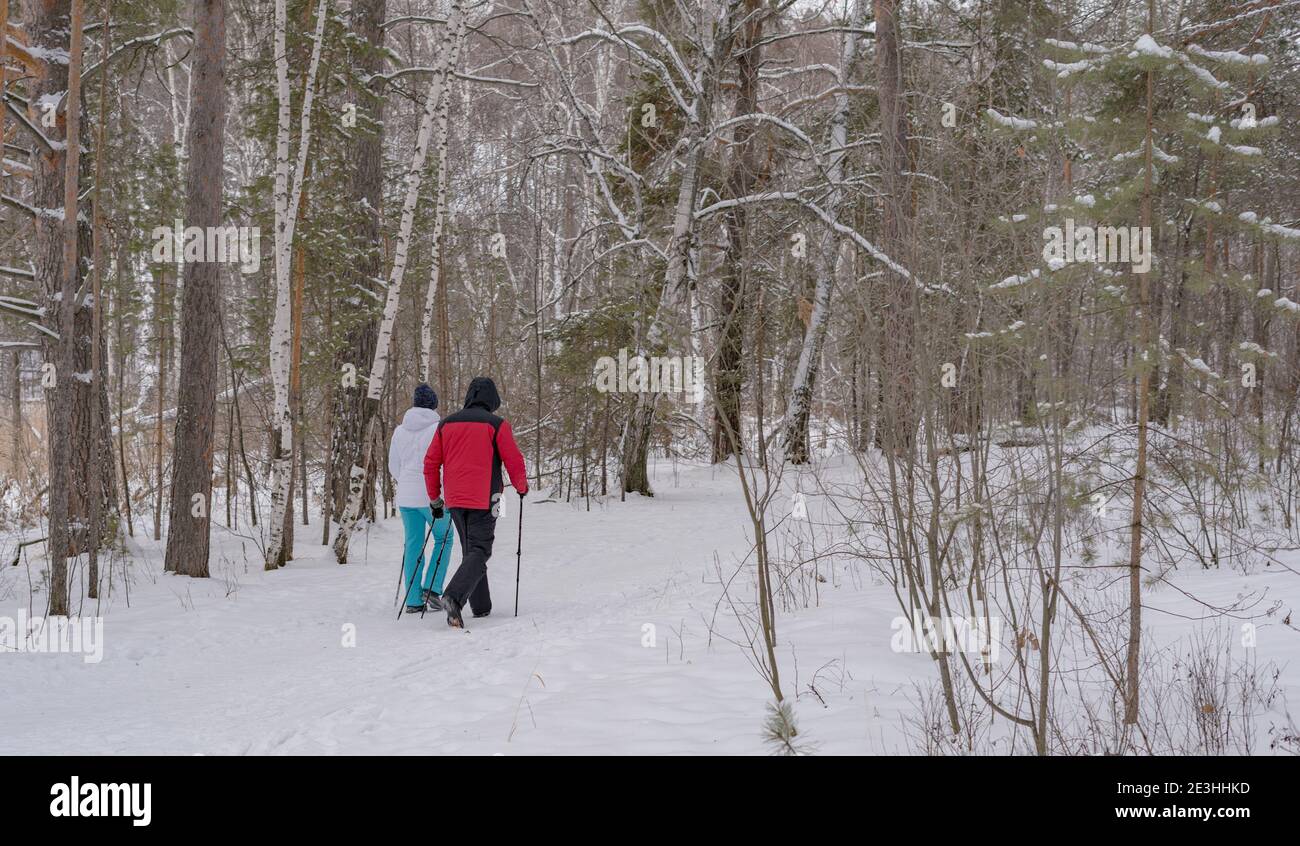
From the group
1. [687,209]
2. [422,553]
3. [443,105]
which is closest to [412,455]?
[422,553]

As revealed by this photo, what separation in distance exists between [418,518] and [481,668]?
2625 mm

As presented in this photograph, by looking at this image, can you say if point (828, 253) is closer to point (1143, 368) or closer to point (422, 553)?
point (422, 553)

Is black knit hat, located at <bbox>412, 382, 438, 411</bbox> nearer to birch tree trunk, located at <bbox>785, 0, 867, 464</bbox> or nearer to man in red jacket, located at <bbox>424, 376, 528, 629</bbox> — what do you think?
man in red jacket, located at <bbox>424, 376, 528, 629</bbox>

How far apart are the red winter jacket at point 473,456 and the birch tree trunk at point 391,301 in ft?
8.46

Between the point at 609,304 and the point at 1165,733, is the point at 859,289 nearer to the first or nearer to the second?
the point at 1165,733

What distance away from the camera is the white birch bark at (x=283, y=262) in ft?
29.1

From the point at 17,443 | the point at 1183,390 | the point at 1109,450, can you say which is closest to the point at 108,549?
the point at 17,443

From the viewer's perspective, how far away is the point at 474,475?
7504 millimetres

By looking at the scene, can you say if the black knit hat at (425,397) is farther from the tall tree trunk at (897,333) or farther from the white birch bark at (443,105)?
the tall tree trunk at (897,333)

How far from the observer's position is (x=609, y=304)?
553 inches

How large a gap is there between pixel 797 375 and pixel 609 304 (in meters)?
4.94

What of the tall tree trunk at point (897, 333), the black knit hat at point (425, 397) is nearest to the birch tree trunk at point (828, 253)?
the black knit hat at point (425, 397)

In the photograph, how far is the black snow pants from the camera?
730 centimetres

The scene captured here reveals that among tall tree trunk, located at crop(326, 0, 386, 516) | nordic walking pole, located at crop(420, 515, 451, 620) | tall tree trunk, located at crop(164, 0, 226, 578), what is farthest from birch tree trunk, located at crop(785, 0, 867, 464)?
tall tree trunk, located at crop(164, 0, 226, 578)
